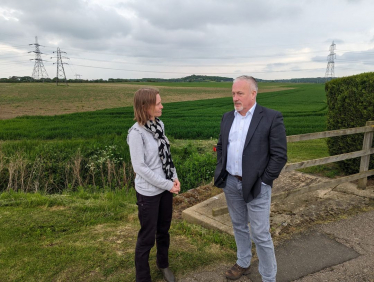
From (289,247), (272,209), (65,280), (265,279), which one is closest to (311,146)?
(272,209)

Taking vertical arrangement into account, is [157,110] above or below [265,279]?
above

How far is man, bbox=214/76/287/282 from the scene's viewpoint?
258 cm

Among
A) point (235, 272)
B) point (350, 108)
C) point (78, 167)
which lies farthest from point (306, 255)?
point (78, 167)

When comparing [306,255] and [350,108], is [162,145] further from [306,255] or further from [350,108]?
[350,108]

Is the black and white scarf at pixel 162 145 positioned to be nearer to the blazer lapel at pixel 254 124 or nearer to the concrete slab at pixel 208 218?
the blazer lapel at pixel 254 124

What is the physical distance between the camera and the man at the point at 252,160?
2578 millimetres

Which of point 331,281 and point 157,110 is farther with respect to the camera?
point 331,281

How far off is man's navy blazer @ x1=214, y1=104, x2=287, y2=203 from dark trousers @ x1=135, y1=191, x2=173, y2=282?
31.8 inches

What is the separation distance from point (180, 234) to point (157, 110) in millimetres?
2006

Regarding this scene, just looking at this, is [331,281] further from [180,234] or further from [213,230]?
[180,234]

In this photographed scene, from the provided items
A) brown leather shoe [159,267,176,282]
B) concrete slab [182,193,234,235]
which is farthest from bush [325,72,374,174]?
brown leather shoe [159,267,176,282]

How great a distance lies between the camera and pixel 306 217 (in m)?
4.27

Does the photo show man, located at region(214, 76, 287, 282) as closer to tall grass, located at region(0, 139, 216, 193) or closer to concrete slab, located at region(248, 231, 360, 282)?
concrete slab, located at region(248, 231, 360, 282)

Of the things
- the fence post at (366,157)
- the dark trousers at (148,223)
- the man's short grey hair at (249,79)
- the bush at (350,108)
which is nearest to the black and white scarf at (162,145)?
the dark trousers at (148,223)
